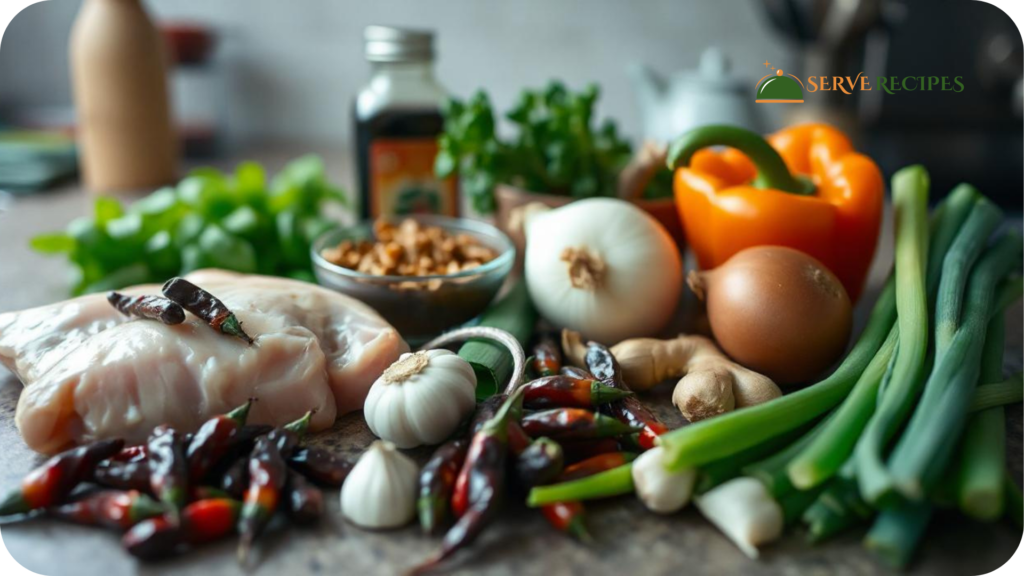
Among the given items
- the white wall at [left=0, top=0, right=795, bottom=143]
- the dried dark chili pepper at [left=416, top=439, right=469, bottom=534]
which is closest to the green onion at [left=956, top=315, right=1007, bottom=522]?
the dried dark chili pepper at [left=416, top=439, right=469, bottom=534]

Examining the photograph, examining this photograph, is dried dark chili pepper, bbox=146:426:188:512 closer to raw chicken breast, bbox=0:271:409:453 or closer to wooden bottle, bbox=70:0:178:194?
raw chicken breast, bbox=0:271:409:453

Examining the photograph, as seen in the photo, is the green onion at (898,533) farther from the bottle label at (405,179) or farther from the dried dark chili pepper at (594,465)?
the bottle label at (405,179)

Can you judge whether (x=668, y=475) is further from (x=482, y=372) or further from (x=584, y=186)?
(x=584, y=186)

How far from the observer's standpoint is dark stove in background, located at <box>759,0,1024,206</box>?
6.95 feet

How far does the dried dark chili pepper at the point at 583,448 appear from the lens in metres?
0.86

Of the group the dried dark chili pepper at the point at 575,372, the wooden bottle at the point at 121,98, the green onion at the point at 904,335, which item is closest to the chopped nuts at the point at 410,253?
the dried dark chili pepper at the point at 575,372

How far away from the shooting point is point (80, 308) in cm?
100

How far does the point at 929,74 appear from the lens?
2.17 metres

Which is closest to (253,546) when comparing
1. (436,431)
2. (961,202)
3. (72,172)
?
(436,431)

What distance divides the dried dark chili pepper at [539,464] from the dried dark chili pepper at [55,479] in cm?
42

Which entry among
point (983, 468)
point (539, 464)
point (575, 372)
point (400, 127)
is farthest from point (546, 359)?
point (400, 127)

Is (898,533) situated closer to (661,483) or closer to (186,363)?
(661,483)

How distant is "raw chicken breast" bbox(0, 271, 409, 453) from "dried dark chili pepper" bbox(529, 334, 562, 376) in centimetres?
18

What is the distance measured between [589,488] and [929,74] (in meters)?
1.92
